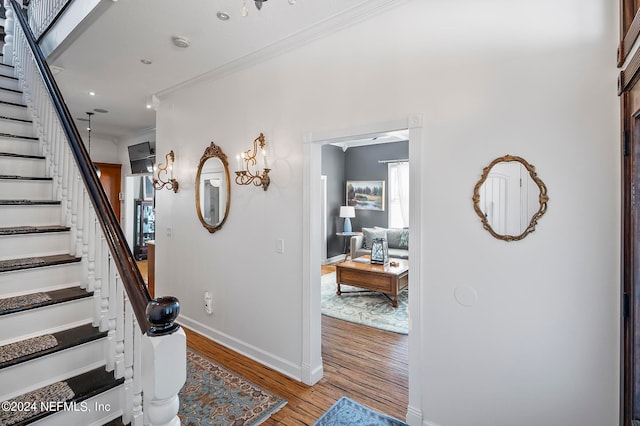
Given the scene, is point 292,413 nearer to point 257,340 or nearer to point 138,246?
point 257,340

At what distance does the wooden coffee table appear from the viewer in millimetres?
4629

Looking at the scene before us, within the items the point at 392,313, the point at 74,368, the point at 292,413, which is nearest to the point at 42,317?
the point at 74,368

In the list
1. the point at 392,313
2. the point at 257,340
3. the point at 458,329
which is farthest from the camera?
the point at 392,313

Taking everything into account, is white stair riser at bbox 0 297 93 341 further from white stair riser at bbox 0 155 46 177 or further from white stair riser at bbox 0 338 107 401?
white stair riser at bbox 0 155 46 177

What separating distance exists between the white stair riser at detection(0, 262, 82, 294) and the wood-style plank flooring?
1.63 m

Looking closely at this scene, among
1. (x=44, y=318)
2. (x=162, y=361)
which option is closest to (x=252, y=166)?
(x=44, y=318)

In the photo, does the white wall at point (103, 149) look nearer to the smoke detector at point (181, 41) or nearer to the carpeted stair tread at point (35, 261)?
the smoke detector at point (181, 41)

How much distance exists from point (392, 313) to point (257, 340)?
2.07m

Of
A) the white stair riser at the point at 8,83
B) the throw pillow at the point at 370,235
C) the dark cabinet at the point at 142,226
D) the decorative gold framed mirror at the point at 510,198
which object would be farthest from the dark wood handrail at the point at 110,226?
the dark cabinet at the point at 142,226

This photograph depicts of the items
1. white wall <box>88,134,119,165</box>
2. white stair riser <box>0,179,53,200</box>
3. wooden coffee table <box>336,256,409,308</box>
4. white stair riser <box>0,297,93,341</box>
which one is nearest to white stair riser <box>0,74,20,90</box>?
white stair riser <box>0,179,53,200</box>

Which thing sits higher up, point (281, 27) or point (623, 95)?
point (281, 27)

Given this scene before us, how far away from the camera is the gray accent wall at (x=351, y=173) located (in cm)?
760

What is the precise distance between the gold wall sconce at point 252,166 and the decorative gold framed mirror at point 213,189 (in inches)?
9.2

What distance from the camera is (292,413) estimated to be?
2.35m
